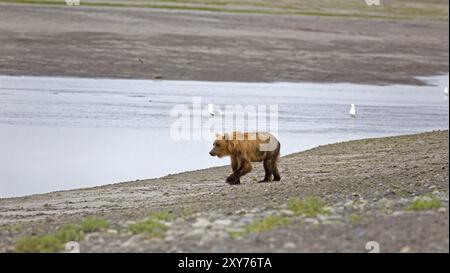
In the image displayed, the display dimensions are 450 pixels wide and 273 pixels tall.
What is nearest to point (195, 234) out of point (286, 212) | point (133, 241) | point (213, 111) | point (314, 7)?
point (133, 241)

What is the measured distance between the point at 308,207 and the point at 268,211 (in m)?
0.50

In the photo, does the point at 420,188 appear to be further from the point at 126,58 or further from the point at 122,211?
the point at 126,58

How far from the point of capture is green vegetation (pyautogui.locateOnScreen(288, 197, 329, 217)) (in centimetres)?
997

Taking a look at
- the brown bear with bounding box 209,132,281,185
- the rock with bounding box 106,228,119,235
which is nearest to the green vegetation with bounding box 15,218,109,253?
the rock with bounding box 106,228,119,235

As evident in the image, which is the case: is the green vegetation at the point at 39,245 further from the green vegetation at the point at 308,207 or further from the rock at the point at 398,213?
the rock at the point at 398,213

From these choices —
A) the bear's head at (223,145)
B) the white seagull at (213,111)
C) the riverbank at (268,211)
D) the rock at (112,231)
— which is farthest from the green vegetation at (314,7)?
the rock at (112,231)

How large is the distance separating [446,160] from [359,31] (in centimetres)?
5113

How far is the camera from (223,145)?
50.3 feet

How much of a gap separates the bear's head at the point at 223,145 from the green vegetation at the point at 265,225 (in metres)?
5.61

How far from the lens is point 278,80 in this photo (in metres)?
41.6

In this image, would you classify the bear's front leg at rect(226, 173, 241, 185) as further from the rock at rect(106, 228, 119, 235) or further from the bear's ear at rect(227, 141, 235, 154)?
the rock at rect(106, 228, 119, 235)

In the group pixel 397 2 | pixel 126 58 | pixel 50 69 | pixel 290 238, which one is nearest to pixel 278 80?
pixel 126 58

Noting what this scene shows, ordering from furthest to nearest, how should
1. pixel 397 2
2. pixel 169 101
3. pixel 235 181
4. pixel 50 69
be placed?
pixel 397 2 → pixel 50 69 → pixel 169 101 → pixel 235 181

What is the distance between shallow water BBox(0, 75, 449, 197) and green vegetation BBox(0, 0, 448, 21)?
33332 mm
